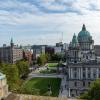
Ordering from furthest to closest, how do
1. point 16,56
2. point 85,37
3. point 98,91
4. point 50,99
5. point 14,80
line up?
point 16,56 → point 85,37 → point 14,80 → point 98,91 → point 50,99

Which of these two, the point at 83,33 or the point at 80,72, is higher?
the point at 83,33

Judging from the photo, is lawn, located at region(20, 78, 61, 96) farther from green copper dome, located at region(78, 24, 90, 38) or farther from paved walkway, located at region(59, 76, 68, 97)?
green copper dome, located at region(78, 24, 90, 38)

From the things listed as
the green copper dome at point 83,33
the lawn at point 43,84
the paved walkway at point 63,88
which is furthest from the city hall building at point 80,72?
the green copper dome at point 83,33

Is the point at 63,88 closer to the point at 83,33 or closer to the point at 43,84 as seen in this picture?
the point at 43,84

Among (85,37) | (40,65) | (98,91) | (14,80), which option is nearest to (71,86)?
(14,80)

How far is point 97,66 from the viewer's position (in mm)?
76688

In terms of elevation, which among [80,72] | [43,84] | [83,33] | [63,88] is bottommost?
[63,88]

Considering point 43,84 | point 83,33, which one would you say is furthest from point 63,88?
point 83,33

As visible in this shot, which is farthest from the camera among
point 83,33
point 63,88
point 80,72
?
point 83,33

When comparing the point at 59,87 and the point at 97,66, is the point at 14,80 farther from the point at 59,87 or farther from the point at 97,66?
the point at 97,66

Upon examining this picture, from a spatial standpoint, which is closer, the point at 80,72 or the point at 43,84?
the point at 43,84

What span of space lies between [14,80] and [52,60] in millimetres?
87981

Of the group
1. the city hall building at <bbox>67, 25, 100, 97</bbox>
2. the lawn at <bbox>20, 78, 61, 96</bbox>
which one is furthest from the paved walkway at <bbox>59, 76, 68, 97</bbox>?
the city hall building at <bbox>67, 25, 100, 97</bbox>

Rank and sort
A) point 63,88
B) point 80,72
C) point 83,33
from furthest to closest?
point 83,33 → point 80,72 → point 63,88
